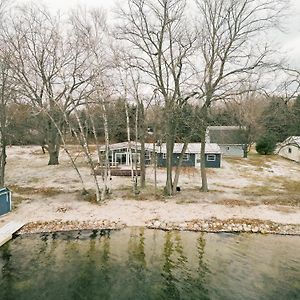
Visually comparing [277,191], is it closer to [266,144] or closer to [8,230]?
[8,230]

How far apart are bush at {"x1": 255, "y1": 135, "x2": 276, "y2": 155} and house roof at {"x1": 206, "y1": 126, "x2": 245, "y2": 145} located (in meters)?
3.99

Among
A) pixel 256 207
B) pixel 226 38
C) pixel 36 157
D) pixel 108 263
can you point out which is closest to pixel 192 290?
pixel 108 263

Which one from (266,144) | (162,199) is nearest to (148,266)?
(162,199)

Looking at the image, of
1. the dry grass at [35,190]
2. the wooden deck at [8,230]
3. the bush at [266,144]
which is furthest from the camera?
the bush at [266,144]

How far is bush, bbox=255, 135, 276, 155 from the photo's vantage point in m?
43.4

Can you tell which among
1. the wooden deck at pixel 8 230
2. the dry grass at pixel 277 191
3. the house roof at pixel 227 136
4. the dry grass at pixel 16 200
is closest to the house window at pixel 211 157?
the dry grass at pixel 277 191

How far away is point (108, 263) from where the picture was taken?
11852 millimetres

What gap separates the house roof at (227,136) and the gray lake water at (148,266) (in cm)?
Answer: 2850

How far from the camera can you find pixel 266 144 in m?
A: 43.5

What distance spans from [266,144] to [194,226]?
3204 cm

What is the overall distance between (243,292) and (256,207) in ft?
28.1

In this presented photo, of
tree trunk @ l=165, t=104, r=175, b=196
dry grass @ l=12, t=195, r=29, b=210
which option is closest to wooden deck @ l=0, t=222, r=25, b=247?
dry grass @ l=12, t=195, r=29, b=210

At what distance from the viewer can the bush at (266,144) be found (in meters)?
43.4

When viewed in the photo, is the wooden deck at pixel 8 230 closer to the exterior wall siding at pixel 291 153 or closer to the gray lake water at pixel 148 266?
the gray lake water at pixel 148 266
